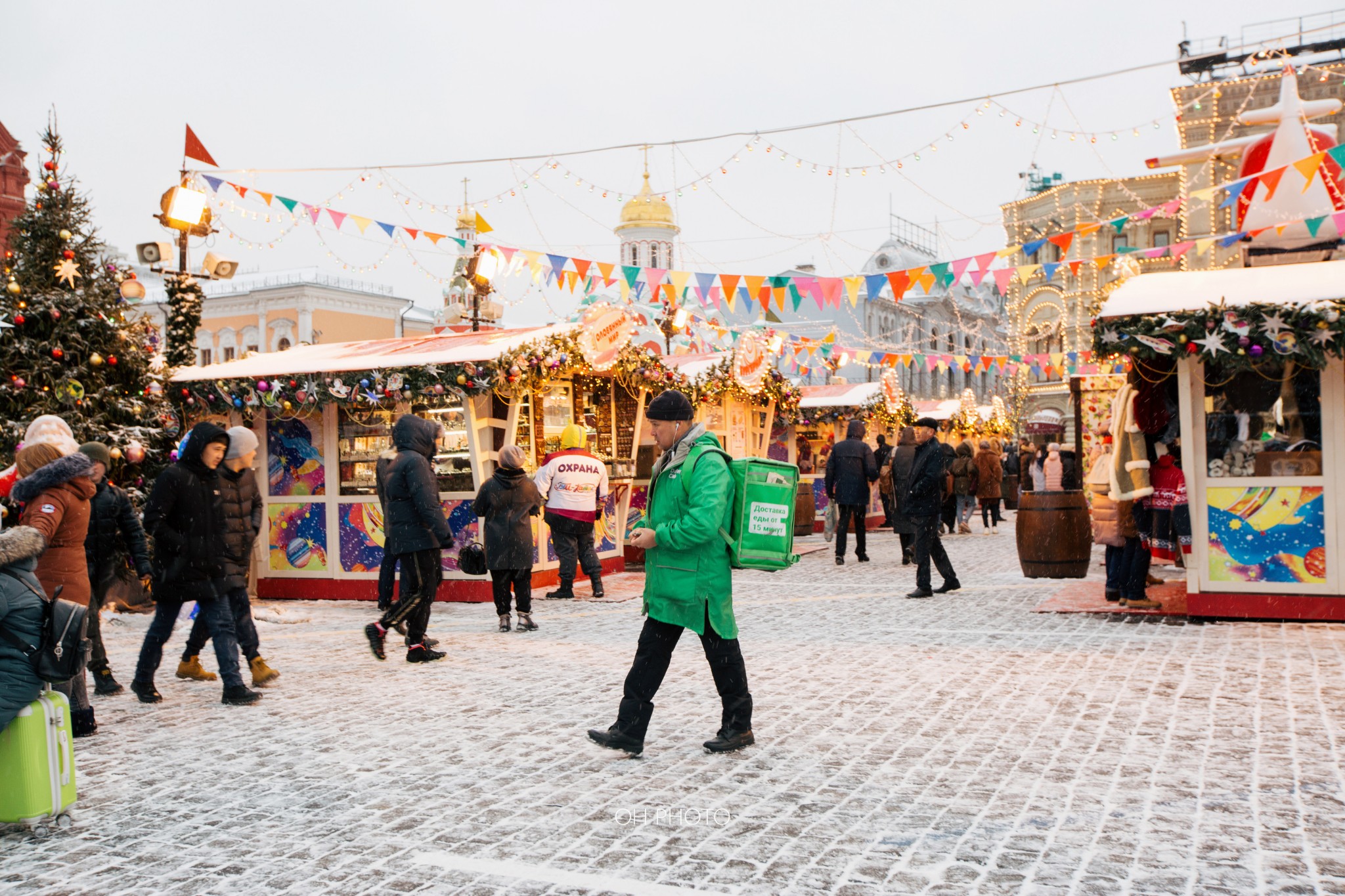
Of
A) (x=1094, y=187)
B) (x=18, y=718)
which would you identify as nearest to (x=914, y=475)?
(x=18, y=718)

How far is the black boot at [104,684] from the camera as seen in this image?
6.72 meters

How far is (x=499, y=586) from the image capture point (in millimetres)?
9078

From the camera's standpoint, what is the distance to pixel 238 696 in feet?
20.7

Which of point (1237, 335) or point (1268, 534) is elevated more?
point (1237, 335)

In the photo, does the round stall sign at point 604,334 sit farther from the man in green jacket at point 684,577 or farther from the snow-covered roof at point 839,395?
the snow-covered roof at point 839,395

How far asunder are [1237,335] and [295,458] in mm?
9263

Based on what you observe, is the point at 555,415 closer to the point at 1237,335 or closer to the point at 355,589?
the point at 355,589

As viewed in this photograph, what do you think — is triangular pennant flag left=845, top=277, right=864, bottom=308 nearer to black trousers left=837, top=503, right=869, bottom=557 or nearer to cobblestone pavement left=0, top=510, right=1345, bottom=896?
black trousers left=837, top=503, right=869, bottom=557

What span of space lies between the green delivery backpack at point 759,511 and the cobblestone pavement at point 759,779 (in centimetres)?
91

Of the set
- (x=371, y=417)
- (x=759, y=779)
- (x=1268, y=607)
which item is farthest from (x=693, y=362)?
(x=759, y=779)

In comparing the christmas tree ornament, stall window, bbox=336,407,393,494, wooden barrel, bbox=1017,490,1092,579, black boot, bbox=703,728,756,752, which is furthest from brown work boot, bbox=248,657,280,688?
wooden barrel, bbox=1017,490,1092,579

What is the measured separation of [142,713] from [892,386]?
1725 centimetres

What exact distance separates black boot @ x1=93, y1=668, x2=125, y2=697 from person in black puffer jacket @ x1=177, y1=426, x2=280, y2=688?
43cm

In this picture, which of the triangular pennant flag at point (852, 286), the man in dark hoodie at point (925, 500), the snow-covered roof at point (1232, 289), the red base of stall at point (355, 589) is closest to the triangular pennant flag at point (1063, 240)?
the triangular pennant flag at point (852, 286)
